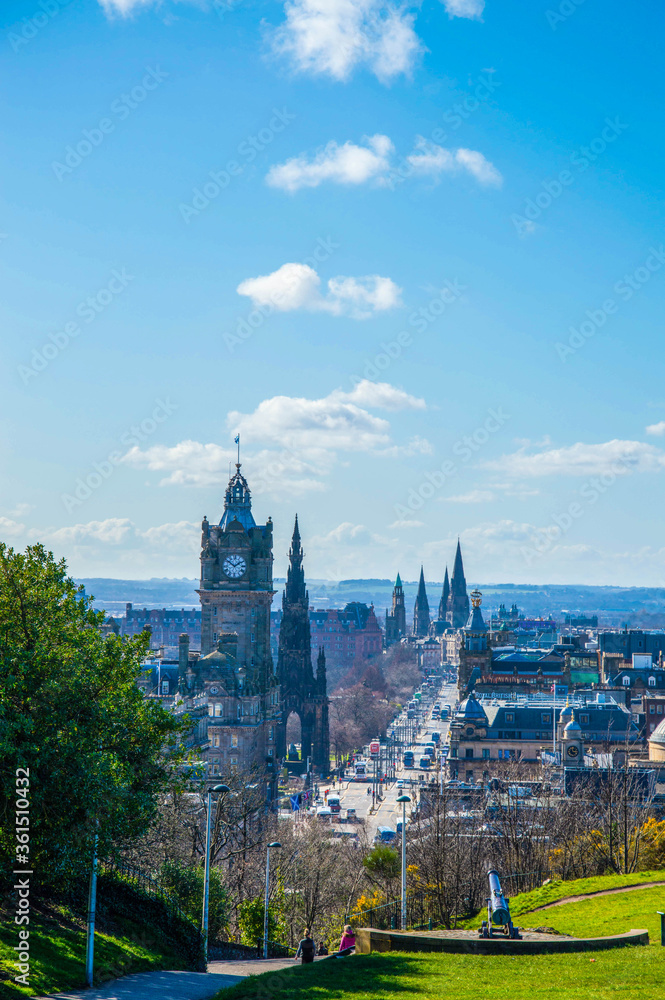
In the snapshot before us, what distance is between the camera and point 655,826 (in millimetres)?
52375

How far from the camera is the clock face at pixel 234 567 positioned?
9069 cm

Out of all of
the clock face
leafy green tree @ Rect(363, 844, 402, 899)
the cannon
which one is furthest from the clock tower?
the cannon

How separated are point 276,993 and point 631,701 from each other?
93015 mm

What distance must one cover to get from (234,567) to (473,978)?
67.9 m

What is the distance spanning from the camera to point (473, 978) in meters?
24.0

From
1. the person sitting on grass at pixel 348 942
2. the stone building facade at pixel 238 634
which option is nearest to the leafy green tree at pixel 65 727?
the person sitting on grass at pixel 348 942

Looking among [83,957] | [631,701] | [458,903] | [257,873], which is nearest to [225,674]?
[257,873]

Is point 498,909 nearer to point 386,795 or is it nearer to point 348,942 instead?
point 348,942

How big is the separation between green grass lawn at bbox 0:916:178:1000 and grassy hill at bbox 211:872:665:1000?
4.21m

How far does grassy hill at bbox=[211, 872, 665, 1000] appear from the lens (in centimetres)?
2219

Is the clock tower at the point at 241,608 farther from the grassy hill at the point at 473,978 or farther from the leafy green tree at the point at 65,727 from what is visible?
the grassy hill at the point at 473,978

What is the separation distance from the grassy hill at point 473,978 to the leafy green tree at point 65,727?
5517 mm

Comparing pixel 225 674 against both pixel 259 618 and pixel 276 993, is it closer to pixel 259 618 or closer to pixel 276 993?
pixel 259 618

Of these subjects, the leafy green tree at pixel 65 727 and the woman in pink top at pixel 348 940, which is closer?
the leafy green tree at pixel 65 727
